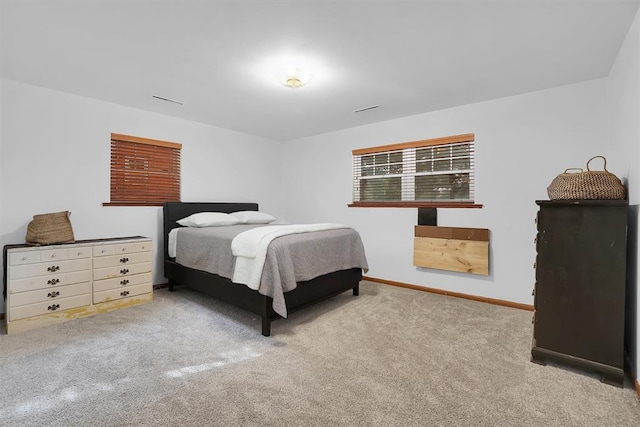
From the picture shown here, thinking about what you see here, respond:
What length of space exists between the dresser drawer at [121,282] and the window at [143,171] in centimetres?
A: 97

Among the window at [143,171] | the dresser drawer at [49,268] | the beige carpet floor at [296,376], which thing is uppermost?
the window at [143,171]

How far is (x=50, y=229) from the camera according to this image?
2879 mm

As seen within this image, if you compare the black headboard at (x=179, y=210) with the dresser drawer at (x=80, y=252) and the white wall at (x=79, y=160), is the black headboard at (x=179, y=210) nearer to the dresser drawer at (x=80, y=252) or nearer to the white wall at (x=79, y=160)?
the white wall at (x=79, y=160)

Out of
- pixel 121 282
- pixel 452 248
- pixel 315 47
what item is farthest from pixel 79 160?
pixel 452 248

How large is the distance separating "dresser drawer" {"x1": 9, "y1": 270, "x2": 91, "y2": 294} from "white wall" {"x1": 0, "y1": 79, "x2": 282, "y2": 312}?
64 cm

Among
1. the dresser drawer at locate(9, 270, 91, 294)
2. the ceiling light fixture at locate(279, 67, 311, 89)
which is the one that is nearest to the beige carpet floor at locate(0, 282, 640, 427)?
the dresser drawer at locate(9, 270, 91, 294)

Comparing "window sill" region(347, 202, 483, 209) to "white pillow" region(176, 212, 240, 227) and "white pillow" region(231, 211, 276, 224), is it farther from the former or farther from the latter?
"white pillow" region(176, 212, 240, 227)

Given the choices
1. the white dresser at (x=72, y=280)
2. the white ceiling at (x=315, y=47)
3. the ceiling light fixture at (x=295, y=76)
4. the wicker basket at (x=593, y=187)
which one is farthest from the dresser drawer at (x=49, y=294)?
the wicker basket at (x=593, y=187)

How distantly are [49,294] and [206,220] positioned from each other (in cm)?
163

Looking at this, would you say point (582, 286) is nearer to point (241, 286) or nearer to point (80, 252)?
point (241, 286)

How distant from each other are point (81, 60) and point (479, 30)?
3.09m

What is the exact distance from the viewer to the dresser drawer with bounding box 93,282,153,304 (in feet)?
10.0

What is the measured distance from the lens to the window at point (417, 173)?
3682 millimetres

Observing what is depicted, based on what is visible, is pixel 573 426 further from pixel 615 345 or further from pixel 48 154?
pixel 48 154
